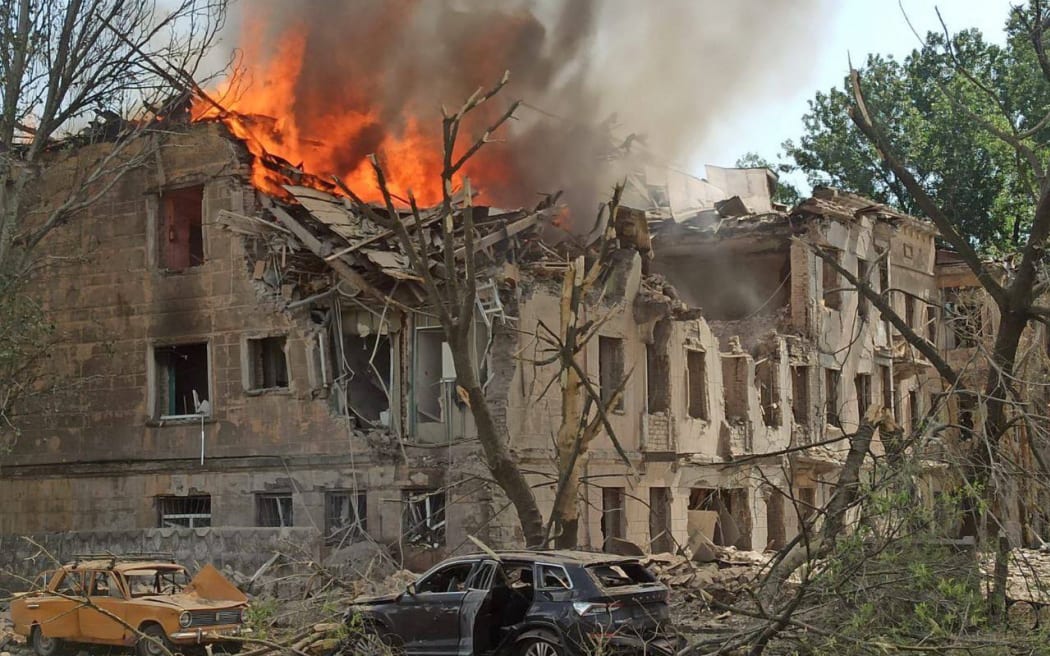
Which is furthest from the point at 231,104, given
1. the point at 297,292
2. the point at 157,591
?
the point at 157,591

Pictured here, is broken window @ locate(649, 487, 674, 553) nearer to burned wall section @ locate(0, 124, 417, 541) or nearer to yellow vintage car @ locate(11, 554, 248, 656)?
burned wall section @ locate(0, 124, 417, 541)

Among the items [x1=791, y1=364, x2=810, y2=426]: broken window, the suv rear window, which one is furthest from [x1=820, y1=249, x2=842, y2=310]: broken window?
the suv rear window

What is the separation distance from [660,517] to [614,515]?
1695 mm

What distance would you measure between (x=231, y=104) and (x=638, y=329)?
9100mm

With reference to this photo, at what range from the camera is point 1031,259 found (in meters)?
13.9

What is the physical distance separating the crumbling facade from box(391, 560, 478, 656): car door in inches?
235

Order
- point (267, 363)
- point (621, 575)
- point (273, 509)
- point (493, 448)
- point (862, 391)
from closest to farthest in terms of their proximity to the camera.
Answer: point (621, 575) → point (493, 448) → point (273, 509) → point (267, 363) → point (862, 391)

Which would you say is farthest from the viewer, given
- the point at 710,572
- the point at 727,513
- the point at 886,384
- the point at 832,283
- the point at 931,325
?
the point at 931,325

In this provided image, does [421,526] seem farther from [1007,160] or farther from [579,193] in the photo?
[1007,160]

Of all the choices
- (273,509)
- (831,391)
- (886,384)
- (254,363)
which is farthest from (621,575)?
(886,384)

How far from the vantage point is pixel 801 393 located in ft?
109

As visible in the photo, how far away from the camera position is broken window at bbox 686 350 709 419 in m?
27.8

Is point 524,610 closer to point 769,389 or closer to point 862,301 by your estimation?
point 769,389

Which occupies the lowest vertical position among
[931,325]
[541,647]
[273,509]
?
[541,647]
